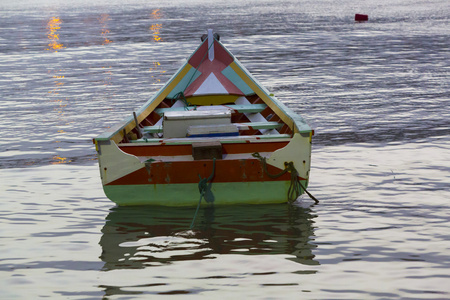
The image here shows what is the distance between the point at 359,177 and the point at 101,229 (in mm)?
3741

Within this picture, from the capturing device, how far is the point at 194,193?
811 cm

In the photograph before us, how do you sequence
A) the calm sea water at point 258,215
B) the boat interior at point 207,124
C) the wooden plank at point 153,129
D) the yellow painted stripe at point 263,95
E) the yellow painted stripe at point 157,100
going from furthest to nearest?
the wooden plank at point 153,129 → the yellow painted stripe at point 263,95 → the boat interior at point 207,124 → the yellow painted stripe at point 157,100 → the calm sea water at point 258,215

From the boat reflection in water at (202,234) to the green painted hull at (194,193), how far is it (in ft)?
0.36

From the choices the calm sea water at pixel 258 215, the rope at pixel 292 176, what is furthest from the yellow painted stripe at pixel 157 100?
the rope at pixel 292 176

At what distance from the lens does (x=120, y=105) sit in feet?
52.5

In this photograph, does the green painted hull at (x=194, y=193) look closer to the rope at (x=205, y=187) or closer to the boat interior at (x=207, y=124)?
the rope at (x=205, y=187)

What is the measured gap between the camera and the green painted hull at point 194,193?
26.5 feet

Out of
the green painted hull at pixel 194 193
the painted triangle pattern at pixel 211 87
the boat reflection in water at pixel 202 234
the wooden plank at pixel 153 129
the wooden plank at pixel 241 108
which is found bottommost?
the boat reflection in water at pixel 202 234

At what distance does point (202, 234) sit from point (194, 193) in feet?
2.50

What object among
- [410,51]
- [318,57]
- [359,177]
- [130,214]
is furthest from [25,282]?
[410,51]

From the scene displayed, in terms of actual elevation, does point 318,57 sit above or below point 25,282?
above

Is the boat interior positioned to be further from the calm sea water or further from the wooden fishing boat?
the calm sea water

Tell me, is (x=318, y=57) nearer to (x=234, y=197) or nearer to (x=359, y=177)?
(x=359, y=177)

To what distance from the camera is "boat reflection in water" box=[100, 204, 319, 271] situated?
6875 mm
